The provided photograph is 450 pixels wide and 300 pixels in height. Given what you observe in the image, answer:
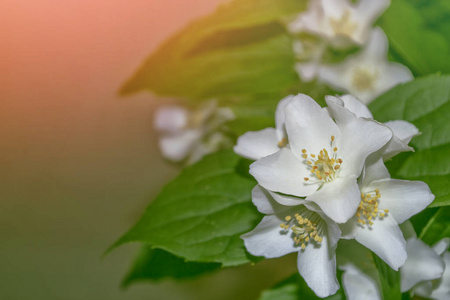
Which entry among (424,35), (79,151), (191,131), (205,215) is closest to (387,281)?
(205,215)

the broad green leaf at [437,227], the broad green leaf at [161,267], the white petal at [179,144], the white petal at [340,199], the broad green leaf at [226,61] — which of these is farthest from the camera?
the white petal at [179,144]

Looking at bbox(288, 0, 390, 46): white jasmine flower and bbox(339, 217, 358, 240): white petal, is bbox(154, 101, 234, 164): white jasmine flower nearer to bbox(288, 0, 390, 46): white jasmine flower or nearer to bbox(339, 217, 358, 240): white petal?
bbox(288, 0, 390, 46): white jasmine flower

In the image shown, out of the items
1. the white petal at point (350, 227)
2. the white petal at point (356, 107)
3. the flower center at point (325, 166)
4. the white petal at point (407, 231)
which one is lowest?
the white petal at point (407, 231)

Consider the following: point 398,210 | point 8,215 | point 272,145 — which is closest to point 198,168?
point 272,145

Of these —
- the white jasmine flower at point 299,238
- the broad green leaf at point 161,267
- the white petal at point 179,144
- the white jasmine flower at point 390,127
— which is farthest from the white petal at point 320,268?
the white petal at point 179,144

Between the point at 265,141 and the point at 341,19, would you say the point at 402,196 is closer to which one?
the point at 265,141

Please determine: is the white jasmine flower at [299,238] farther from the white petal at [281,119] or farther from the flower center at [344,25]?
the flower center at [344,25]

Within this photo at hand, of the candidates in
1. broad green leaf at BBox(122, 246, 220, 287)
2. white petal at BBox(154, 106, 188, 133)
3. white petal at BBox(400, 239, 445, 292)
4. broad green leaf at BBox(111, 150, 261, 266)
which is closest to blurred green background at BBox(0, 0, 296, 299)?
white petal at BBox(154, 106, 188, 133)
